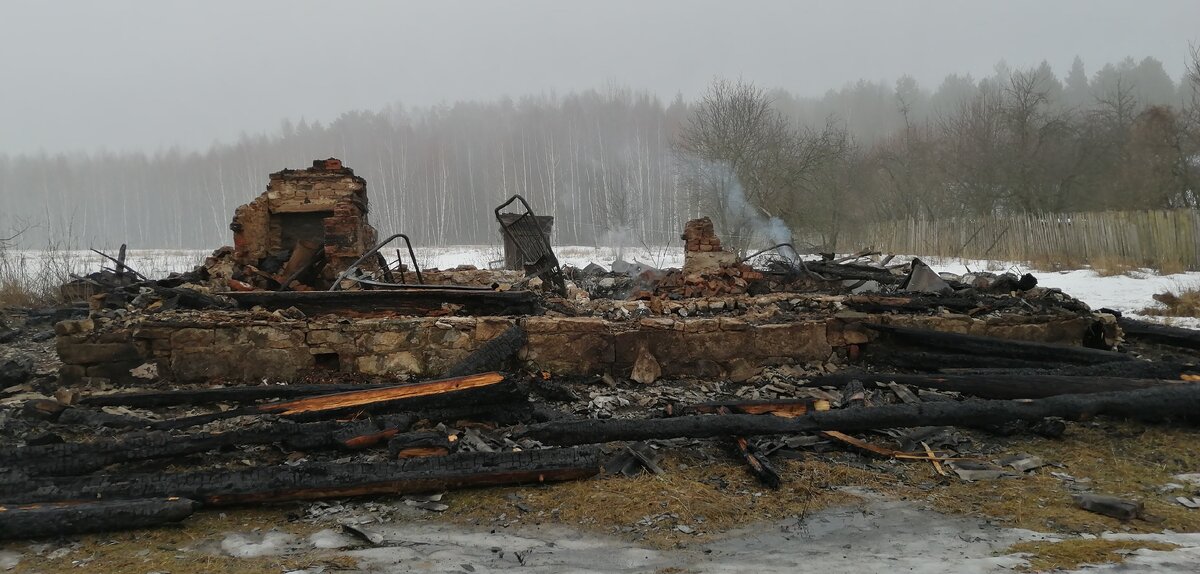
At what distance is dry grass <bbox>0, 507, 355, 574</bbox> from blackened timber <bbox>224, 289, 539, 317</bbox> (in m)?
3.39

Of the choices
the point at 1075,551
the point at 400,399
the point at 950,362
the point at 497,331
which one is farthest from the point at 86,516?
the point at 950,362

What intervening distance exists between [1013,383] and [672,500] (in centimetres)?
330

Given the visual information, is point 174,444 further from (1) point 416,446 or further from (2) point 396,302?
(2) point 396,302

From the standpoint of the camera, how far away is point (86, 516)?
271 centimetres

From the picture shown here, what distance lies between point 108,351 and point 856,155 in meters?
31.9

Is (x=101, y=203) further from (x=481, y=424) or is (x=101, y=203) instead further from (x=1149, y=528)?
(x=1149, y=528)

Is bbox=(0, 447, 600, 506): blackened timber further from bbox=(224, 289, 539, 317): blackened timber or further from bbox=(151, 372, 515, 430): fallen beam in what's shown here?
bbox=(224, 289, 539, 317): blackened timber

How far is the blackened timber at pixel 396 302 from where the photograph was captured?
609cm

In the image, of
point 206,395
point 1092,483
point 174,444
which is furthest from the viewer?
point 206,395

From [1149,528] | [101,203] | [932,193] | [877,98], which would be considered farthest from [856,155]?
[101,203]

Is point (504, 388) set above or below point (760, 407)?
above

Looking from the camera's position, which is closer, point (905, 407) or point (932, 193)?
point (905, 407)

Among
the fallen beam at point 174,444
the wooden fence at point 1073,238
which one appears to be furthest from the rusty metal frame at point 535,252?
the wooden fence at point 1073,238

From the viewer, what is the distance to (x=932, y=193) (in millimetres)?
26719
